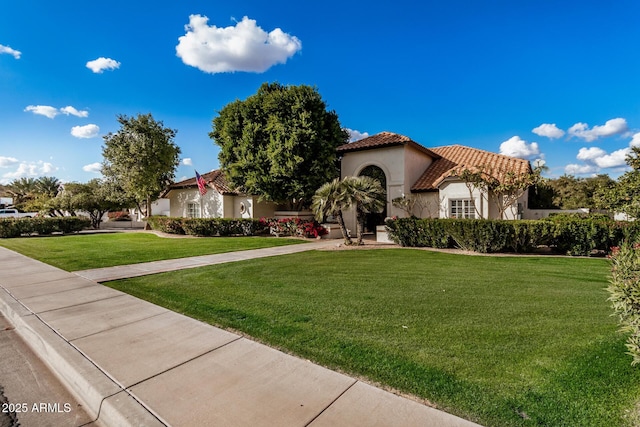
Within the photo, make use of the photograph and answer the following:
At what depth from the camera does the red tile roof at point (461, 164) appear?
1830 cm

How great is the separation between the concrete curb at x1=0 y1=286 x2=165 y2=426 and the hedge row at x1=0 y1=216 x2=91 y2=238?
23.2 m

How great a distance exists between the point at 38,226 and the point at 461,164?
30028 mm

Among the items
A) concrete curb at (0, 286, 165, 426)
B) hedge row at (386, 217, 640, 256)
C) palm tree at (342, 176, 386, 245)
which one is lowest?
concrete curb at (0, 286, 165, 426)

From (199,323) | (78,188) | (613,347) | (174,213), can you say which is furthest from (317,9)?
(78,188)

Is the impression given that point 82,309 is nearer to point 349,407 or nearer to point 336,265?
point 349,407

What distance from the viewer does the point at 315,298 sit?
6348 mm

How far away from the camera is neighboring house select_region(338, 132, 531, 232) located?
17750 millimetres

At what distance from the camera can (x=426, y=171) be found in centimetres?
2141

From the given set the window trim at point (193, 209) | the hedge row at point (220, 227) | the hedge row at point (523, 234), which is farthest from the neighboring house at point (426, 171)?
the window trim at point (193, 209)

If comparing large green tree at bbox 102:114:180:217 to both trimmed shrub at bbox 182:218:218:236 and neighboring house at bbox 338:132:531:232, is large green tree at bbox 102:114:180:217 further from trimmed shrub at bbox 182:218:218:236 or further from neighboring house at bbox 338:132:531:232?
neighboring house at bbox 338:132:531:232

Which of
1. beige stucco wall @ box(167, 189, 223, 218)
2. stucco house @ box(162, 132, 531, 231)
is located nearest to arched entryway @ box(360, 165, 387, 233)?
stucco house @ box(162, 132, 531, 231)

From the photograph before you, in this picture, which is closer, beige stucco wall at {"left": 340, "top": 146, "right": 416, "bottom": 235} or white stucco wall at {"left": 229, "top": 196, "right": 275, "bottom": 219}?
beige stucco wall at {"left": 340, "top": 146, "right": 416, "bottom": 235}

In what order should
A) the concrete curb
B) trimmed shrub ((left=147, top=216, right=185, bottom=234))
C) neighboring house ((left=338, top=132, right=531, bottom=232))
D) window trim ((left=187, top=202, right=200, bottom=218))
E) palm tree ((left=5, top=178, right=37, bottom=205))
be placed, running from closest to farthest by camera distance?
the concrete curb
neighboring house ((left=338, top=132, right=531, bottom=232))
trimmed shrub ((left=147, top=216, right=185, bottom=234))
window trim ((left=187, top=202, right=200, bottom=218))
palm tree ((left=5, top=178, right=37, bottom=205))

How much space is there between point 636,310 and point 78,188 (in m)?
44.7
